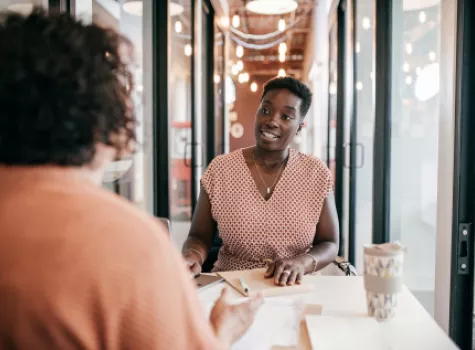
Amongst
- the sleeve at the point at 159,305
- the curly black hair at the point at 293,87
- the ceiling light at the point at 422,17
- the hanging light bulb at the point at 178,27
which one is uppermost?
A: the hanging light bulb at the point at 178,27

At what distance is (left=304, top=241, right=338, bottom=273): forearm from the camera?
68.7 inches

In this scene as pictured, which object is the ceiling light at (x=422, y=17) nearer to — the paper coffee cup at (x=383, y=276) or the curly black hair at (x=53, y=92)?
the paper coffee cup at (x=383, y=276)

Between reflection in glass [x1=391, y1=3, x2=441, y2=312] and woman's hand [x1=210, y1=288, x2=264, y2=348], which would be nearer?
woman's hand [x1=210, y1=288, x2=264, y2=348]

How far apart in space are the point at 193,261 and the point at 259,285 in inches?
13.2

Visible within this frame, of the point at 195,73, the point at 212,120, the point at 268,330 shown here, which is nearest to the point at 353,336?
the point at 268,330

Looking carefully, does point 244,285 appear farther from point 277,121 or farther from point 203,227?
point 277,121

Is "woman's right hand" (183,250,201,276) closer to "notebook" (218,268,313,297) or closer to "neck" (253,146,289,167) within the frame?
"notebook" (218,268,313,297)

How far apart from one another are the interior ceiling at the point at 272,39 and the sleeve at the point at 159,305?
6201 mm

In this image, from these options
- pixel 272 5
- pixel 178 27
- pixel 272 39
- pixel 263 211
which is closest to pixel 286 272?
pixel 263 211

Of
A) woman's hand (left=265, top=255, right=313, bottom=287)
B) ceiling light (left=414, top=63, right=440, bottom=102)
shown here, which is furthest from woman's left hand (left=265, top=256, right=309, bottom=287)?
ceiling light (left=414, top=63, right=440, bottom=102)

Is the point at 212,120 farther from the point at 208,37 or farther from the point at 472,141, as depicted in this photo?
the point at 472,141

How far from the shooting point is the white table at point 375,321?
1108mm

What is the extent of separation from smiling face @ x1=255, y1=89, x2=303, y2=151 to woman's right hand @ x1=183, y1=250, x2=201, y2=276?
24.5 inches

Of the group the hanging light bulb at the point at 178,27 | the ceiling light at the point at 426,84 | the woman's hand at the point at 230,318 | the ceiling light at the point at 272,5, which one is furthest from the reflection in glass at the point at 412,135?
the ceiling light at the point at 272,5
